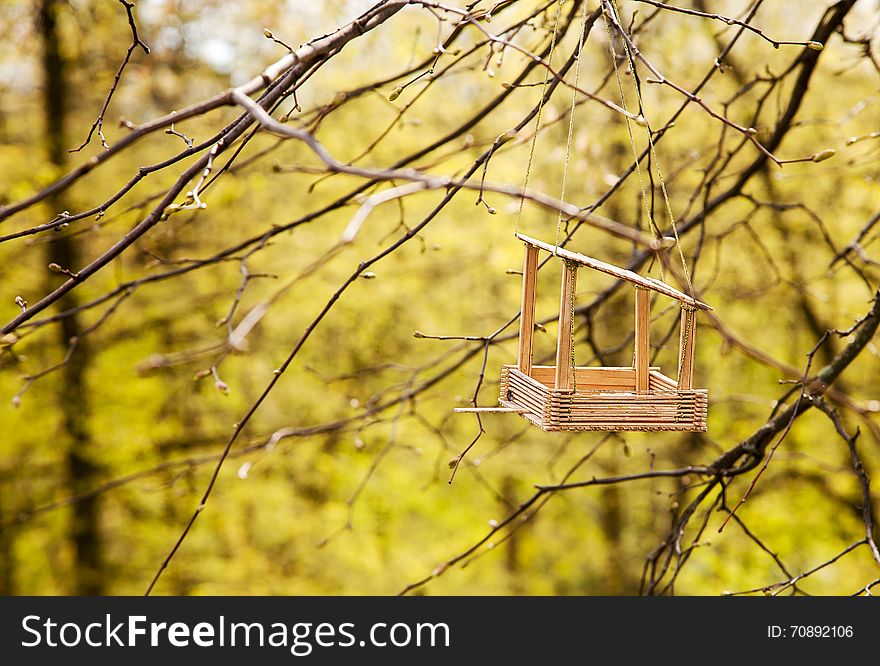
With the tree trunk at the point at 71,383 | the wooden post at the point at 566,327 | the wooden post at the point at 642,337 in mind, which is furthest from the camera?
the tree trunk at the point at 71,383

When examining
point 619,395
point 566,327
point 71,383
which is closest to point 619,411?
point 619,395

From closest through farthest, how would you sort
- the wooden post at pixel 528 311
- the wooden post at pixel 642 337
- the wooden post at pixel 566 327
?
the wooden post at pixel 566 327
the wooden post at pixel 642 337
the wooden post at pixel 528 311

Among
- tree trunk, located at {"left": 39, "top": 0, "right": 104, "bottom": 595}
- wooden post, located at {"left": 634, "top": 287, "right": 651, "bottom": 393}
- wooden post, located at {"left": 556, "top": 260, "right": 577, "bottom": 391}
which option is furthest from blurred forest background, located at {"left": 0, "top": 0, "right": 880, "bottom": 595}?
wooden post, located at {"left": 556, "top": 260, "right": 577, "bottom": 391}

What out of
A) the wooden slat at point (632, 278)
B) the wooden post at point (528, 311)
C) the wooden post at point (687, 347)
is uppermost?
the wooden post at point (528, 311)

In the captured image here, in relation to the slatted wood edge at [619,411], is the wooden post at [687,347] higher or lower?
higher

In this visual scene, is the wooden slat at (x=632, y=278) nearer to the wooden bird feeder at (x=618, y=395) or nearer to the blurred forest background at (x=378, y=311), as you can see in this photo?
the wooden bird feeder at (x=618, y=395)

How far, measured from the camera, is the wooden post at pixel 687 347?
1.58m

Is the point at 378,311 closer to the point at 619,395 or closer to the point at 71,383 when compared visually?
the point at 71,383

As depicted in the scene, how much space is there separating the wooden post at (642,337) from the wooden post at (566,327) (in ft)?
0.63

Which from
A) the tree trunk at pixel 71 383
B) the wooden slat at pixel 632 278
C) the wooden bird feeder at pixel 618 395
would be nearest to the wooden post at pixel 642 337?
the wooden bird feeder at pixel 618 395

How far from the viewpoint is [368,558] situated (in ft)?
22.5

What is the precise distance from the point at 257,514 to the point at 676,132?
416 centimetres

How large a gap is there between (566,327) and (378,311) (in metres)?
4.97
